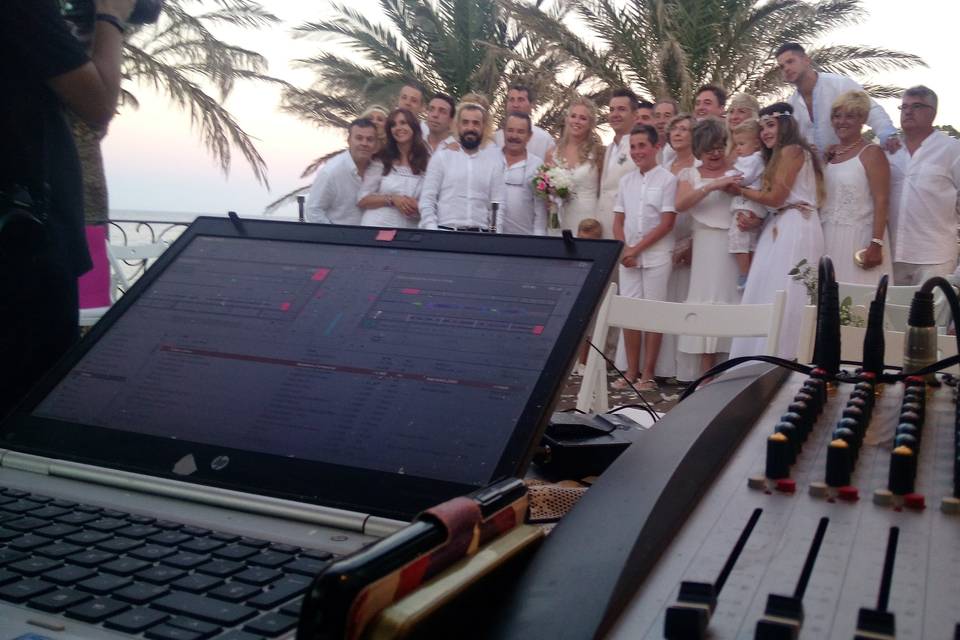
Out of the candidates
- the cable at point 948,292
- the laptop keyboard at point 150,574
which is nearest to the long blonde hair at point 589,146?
the cable at point 948,292

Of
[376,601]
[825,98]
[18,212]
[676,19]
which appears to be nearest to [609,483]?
[376,601]

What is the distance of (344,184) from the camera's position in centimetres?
571

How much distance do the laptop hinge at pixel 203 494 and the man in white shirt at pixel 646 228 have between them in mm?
4791

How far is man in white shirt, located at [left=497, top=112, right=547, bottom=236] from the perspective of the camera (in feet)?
19.1

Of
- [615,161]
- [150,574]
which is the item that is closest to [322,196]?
[615,161]

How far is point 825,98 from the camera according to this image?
564 centimetres

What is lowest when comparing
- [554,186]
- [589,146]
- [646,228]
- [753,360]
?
[753,360]

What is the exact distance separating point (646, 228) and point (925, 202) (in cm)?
154

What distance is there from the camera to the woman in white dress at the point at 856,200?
16.0ft

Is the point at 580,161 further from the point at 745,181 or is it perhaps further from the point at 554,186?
the point at 745,181

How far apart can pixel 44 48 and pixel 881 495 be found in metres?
0.94

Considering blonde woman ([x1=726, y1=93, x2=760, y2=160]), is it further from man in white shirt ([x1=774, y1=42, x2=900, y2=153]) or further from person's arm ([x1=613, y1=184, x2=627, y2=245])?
person's arm ([x1=613, y1=184, x2=627, y2=245])

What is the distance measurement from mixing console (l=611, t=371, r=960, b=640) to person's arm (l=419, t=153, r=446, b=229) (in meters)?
4.89

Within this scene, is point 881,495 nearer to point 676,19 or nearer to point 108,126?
point 108,126
